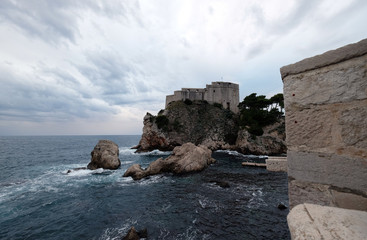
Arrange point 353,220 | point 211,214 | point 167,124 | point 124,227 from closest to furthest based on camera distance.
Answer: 1. point 353,220
2. point 124,227
3. point 211,214
4. point 167,124

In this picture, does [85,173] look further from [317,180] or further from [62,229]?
[317,180]

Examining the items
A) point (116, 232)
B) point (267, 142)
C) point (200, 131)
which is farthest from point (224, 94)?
point (116, 232)

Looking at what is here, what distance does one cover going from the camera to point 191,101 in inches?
2058

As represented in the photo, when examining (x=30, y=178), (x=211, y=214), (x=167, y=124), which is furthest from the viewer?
(x=167, y=124)

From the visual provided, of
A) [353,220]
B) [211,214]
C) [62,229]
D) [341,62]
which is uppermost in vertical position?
[341,62]

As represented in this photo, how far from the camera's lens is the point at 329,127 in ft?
6.35

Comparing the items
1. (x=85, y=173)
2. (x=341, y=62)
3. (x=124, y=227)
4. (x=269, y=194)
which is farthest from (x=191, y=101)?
(x=341, y=62)

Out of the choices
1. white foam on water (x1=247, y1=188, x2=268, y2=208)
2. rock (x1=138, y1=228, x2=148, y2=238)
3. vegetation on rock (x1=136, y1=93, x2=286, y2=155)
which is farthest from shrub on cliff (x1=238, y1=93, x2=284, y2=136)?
rock (x1=138, y1=228, x2=148, y2=238)

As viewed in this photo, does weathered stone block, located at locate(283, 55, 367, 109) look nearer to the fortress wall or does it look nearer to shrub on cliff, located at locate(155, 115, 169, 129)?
shrub on cliff, located at locate(155, 115, 169, 129)

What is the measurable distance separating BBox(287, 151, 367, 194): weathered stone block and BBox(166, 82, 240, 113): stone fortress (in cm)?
5141

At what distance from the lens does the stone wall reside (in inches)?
68.2

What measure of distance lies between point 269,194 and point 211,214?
632 cm

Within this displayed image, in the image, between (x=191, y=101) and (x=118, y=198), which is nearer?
(x=118, y=198)

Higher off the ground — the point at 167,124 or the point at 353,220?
the point at 167,124
